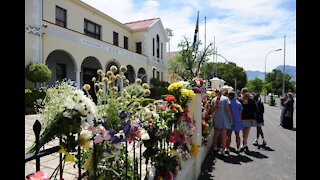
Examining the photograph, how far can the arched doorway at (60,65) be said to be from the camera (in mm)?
14539

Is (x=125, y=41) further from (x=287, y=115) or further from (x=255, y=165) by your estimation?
(x=255, y=165)

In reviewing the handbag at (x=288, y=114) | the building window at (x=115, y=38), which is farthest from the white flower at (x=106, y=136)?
the building window at (x=115, y=38)

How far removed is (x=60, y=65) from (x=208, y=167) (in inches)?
522

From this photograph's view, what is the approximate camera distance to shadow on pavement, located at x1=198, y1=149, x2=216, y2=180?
4.73 metres

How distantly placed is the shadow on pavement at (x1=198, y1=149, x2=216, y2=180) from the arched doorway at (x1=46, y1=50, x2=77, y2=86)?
36.5ft

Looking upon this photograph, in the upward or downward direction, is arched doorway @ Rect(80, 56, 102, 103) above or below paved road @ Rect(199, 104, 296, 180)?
above

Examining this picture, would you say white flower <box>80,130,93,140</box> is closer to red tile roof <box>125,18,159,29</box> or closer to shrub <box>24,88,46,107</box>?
shrub <box>24,88,46,107</box>

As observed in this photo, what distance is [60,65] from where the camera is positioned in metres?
15.3

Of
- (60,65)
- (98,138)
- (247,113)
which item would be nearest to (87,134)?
(98,138)

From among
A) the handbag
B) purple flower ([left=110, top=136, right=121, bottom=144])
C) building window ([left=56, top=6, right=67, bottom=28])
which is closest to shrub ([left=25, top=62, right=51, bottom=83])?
building window ([left=56, top=6, right=67, bottom=28])

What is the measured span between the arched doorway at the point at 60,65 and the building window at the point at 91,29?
3.36 m

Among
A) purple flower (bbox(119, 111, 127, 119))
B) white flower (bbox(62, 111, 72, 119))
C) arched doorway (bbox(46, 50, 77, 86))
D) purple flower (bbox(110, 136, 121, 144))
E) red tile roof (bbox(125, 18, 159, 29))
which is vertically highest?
red tile roof (bbox(125, 18, 159, 29))

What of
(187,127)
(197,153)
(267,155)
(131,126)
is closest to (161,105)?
(187,127)
